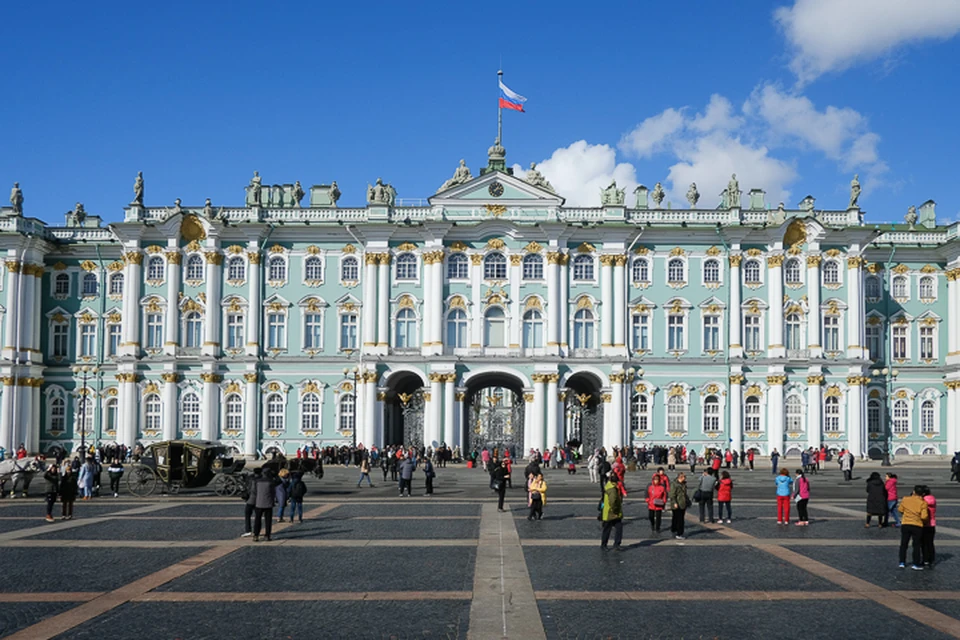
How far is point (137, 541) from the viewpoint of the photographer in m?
23.3

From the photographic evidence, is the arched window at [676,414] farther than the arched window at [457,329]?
Yes

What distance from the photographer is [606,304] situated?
6556 cm

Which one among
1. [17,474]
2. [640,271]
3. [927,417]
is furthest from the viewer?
[927,417]

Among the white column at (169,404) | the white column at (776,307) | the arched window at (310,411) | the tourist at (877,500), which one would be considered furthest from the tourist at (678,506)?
the white column at (169,404)

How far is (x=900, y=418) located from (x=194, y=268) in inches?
1923

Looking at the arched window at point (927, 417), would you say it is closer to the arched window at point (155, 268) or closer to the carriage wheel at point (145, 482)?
the carriage wheel at point (145, 482)

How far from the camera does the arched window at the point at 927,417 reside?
67688mm

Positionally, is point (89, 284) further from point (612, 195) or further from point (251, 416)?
point (612, 195)

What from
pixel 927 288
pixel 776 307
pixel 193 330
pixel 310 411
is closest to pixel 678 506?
pixel 776 307

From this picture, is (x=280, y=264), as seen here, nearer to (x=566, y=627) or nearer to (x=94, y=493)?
(x=94, y=493)

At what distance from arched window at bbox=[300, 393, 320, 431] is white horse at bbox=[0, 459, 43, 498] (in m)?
28.3

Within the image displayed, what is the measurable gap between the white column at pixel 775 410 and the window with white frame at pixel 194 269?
3843 centimetres

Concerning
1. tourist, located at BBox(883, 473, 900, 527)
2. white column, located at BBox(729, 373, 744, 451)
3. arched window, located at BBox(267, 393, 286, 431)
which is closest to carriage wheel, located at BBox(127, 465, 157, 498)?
tourist, located at BBox(883, 473, 900, 527)

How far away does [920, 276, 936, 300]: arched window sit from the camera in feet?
226
